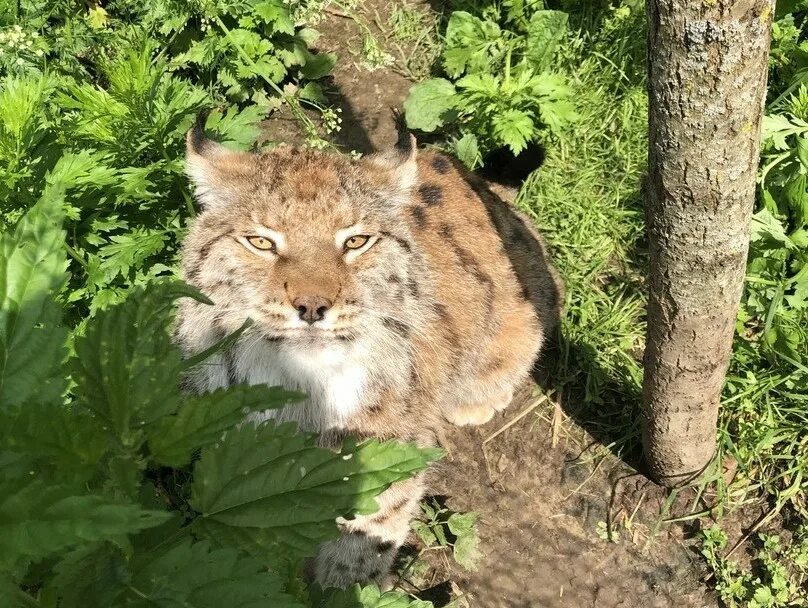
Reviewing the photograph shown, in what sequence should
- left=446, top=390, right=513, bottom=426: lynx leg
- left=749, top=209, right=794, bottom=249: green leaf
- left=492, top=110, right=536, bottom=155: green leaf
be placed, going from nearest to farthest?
left=749, top=209, right=794, bottom=249: green leaf, left=446, top=390, right=513, bottom=426: lynx leg, left=492, top=110, right=536, bottom=155: green leaf

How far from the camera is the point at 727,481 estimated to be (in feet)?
13.4

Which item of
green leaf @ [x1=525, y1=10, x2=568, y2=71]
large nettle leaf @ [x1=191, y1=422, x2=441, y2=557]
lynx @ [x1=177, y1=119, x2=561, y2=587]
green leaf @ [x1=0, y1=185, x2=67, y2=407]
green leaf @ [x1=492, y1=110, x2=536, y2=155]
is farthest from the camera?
green leaf @ [x1=525, y1=10, x2=568, y2=71]

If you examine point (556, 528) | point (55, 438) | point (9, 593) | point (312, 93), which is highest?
point (55, 438)

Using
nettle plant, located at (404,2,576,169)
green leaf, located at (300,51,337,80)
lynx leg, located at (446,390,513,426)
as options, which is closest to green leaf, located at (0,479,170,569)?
lynx leg, located at (446,390,513,426)

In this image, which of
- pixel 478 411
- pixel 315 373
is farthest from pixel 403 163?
pixel 478 411

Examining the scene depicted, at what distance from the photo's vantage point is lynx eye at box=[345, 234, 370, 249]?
3.14 metres

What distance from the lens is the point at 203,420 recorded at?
5.08 ft

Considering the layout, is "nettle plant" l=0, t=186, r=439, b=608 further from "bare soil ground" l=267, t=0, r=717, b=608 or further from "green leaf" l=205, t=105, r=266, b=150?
"green leaf" l=205, t=105, r=266, b=150

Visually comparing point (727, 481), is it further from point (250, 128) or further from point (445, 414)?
point (250, 128)

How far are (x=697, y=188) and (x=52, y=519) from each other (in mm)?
2171

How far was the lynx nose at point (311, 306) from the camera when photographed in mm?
2908

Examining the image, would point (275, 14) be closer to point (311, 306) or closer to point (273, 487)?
point (311, 306)

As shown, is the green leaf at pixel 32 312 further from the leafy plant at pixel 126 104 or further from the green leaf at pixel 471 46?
the green leaf at pixel 471 46

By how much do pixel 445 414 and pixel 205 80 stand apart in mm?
2751
